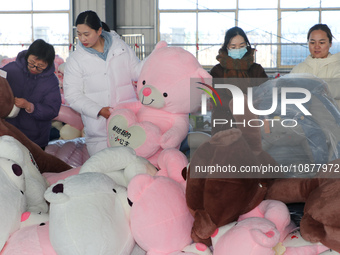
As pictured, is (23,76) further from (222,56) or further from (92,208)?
(92,208)

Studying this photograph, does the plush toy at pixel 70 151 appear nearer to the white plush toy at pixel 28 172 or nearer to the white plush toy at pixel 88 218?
the white plush toy at pixel 28 172

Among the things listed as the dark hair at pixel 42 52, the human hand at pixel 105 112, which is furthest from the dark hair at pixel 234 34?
the dark hair at pixel 42 52

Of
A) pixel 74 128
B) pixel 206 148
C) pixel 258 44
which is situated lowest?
pixel 74 128

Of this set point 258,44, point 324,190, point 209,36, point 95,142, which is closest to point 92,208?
point 324,190

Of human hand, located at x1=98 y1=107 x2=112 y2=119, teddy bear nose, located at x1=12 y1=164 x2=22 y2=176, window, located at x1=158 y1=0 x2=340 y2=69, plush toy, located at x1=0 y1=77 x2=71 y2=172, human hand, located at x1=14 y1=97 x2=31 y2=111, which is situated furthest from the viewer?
window, located at x1=158 y1=0 x2=340 y2=69

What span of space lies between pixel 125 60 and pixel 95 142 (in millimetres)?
478

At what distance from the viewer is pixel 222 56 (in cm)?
225

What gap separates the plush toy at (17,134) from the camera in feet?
5.75

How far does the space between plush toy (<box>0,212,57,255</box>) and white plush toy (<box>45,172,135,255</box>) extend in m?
0.05

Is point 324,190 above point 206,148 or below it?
below

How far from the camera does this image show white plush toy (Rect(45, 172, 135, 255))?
3.95 feet

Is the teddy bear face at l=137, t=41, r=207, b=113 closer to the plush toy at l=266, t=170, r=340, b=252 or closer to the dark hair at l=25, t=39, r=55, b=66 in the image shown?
the dark hair at l=25, t=39, r=55, b=66

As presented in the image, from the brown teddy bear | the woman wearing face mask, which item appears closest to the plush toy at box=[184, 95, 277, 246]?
the brown teddy bear

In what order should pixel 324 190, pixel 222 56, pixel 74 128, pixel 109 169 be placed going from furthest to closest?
1. pixel 74 128
2. pixel 222 56
3. pixel 109 169
4. pixel 324 190
